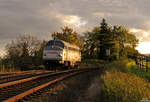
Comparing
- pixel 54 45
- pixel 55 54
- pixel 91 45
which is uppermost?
pixel 91 45

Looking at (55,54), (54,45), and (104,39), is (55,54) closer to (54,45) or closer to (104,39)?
(54,45)

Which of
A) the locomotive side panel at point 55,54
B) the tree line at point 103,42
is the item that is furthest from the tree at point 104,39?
the locomotive side panel at point 55,54

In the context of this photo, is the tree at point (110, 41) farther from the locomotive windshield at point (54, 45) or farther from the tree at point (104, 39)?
the locomotive windshield at point (54, 45)

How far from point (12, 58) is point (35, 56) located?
3958 millimetres

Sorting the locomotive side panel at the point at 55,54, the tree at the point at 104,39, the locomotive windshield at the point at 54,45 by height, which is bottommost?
the locomotive side panel at the point at 55,54

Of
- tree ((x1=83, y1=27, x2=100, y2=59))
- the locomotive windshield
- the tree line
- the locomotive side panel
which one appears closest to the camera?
the locomotive side panel

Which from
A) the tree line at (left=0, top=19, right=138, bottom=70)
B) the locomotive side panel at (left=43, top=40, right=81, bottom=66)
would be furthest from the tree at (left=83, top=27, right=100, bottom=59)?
the locomotive side panel at (left=43, top=40, right=81, bottom=66)

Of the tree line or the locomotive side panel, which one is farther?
the tree line

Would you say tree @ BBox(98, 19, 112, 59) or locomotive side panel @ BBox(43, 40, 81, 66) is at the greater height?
tree @ BBox(98, 19, 112, 59)

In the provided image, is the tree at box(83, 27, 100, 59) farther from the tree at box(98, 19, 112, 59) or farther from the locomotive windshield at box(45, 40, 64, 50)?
the locomotive windshield at box(45, 40, 64, 50)

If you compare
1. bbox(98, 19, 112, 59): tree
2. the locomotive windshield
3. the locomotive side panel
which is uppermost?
bbox(98, 19, 112, 59): tree

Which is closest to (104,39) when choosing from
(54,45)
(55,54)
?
(54,45)

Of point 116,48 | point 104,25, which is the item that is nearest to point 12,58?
point 116,48

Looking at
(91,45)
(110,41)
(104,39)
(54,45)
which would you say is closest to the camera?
(54,45)
